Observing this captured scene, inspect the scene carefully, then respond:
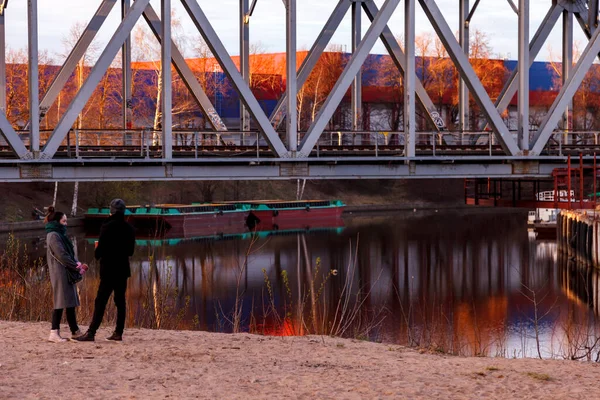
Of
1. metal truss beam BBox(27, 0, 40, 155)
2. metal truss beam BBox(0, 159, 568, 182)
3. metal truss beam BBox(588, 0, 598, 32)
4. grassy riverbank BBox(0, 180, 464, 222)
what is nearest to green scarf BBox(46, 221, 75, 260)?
metal truss beam BBox(0, 159, 568, 182)

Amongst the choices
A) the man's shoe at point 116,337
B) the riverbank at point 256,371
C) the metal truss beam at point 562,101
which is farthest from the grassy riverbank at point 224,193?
the riverbank at point 256,371

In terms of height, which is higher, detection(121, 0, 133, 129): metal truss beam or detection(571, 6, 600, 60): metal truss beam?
detection(571, 6, 600, 60): metal truss beam

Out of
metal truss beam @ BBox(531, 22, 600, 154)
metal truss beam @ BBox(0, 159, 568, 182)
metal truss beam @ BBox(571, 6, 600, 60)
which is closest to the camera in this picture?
metal truss beam @ BBox(0, 159, 568, 182)

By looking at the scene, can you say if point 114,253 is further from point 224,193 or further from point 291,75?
point 224,193

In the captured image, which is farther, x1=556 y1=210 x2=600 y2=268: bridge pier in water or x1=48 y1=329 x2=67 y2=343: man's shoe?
x1=556 y1=210 x2=600 y2=268: bridge pier in water

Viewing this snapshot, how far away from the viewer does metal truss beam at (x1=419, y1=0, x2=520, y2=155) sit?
2747cm

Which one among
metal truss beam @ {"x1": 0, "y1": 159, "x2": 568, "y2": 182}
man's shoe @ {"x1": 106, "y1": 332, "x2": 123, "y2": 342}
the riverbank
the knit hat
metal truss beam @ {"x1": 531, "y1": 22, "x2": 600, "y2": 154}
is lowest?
the riverbank

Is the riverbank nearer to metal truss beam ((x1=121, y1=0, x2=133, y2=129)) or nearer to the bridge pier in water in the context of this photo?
metal truss beam ((x1=121, y1=0, x2=133, y2=129))

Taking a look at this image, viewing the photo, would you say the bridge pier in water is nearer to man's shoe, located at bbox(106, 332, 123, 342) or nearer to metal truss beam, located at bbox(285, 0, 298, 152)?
metal truss beam, located at bbox(285, 0, 298, 152)

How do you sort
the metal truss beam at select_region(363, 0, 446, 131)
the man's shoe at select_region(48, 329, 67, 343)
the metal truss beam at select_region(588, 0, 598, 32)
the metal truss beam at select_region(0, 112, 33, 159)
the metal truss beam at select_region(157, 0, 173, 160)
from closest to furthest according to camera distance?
the man's shoe at select_region(48, 329, 67, 343), the metal truss beam at select_region(0, 112, 33, 159), the metal truss beam at select_region(157, 0, 173, 160), the metal truss beam at select_region(363, 0, 446, 131), the metal truss beam at select_region(588, 0, 598, 32)

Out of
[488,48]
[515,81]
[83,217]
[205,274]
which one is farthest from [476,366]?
[488,48]

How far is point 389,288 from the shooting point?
35656 millimetres

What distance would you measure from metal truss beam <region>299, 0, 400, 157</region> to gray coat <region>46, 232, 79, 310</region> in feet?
39.9

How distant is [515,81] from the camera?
33188 mm
